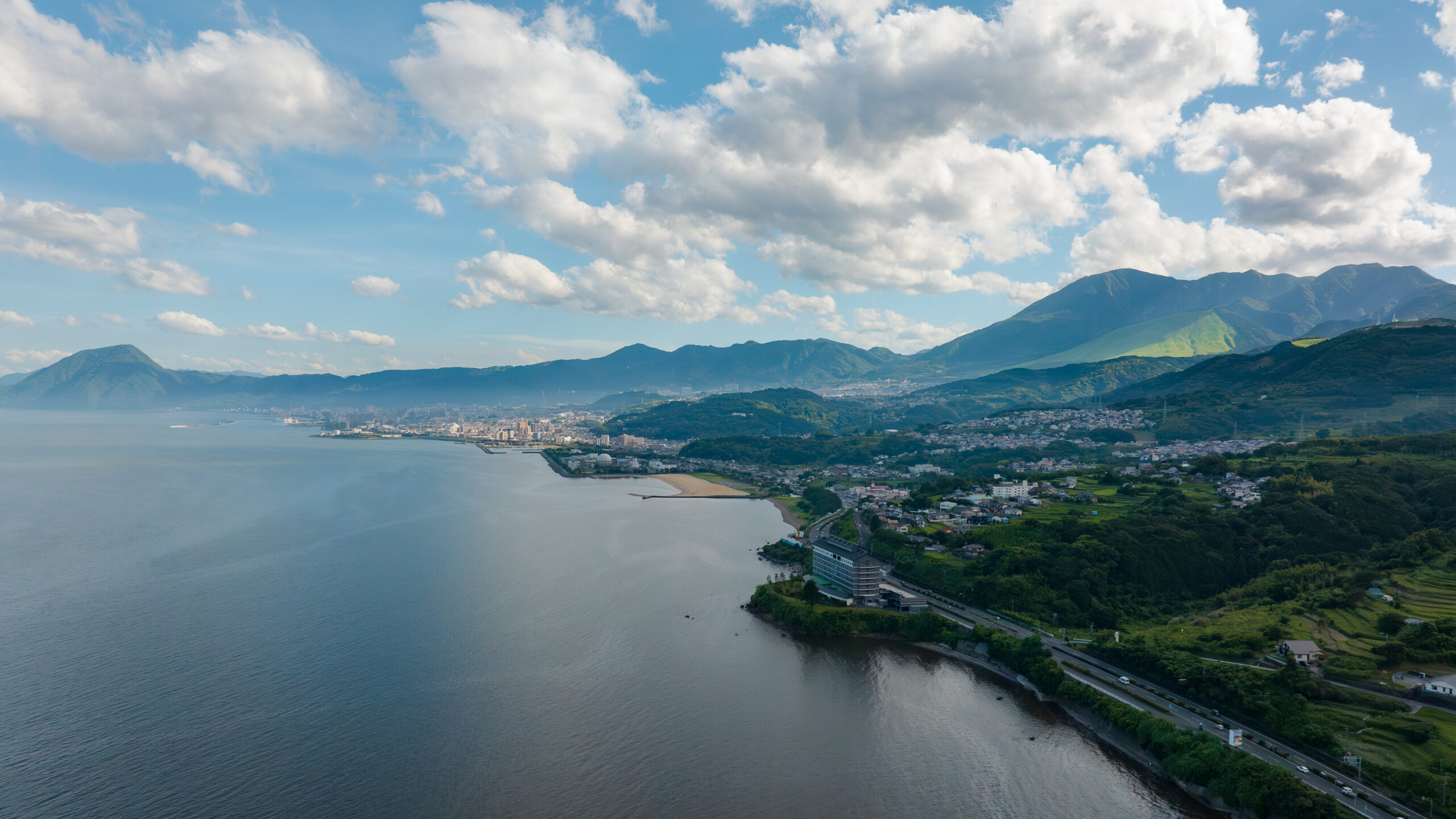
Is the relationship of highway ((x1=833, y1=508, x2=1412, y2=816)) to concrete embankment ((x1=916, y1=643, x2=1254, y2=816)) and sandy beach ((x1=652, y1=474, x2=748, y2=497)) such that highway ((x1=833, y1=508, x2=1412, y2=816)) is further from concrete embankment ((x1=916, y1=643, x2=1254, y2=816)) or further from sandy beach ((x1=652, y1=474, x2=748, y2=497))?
sandy beach ((x1=652, y1=474, x2=748, y2=497))

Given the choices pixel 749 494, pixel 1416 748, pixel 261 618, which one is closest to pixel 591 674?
pixel 261 618

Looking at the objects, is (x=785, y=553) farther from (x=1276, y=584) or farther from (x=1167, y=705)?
(x=1276, y=584)

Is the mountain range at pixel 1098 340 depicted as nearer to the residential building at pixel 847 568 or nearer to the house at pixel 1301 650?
the residential building at pixel 847 568

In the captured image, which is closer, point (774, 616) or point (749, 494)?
point (774, 616)

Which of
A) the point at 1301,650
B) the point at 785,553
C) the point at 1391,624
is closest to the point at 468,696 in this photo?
the point at 785,553

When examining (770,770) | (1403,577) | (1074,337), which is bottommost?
(770,770)

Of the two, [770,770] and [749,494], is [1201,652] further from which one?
[749,494]

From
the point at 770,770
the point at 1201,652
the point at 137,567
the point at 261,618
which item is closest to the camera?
the point at 770,770

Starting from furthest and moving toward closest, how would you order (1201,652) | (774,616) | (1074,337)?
1. (1074,337)
2. (774,616)
3. (1201,652)
